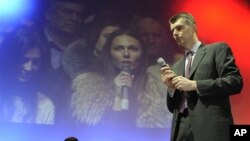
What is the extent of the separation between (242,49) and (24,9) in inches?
73.8

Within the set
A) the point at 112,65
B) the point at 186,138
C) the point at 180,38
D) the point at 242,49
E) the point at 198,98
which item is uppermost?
the point at 242,49

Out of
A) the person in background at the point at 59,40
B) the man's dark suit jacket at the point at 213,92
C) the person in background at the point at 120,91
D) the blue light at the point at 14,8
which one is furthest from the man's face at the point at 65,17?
the man's dark suit jacket at the point at 213,92

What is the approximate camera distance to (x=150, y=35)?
3.16 m

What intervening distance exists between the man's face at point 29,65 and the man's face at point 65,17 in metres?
0.26

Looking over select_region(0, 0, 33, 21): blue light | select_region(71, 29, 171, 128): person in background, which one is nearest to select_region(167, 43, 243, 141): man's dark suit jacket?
select_region(71, 29, 171, 128): person in background

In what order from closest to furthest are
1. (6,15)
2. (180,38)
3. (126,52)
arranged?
1. (180,38)
2. (6,15)
3. (126,52)

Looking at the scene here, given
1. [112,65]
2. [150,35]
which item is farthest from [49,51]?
[150,35]

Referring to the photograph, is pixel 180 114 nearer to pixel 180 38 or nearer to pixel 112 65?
pixel 180 38

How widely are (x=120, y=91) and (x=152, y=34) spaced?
1.84 feet

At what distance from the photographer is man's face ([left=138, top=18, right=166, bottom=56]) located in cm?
314

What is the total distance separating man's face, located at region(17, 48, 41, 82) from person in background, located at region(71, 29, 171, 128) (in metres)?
0.33

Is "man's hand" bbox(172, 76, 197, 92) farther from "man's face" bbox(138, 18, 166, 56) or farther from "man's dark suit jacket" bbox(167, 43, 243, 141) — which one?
"man's face" bbox(138, 18, 166, 56)

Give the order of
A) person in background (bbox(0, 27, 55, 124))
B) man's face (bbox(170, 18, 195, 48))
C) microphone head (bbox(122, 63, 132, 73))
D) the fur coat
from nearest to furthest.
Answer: man's face (bbox(170, 18, 195, 48)) → person in background (bbox(0, 27, 55, 124)) → the fur coat → microphone head (bbox(122, 63, 132, 73))

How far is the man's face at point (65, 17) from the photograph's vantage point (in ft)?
9.89
